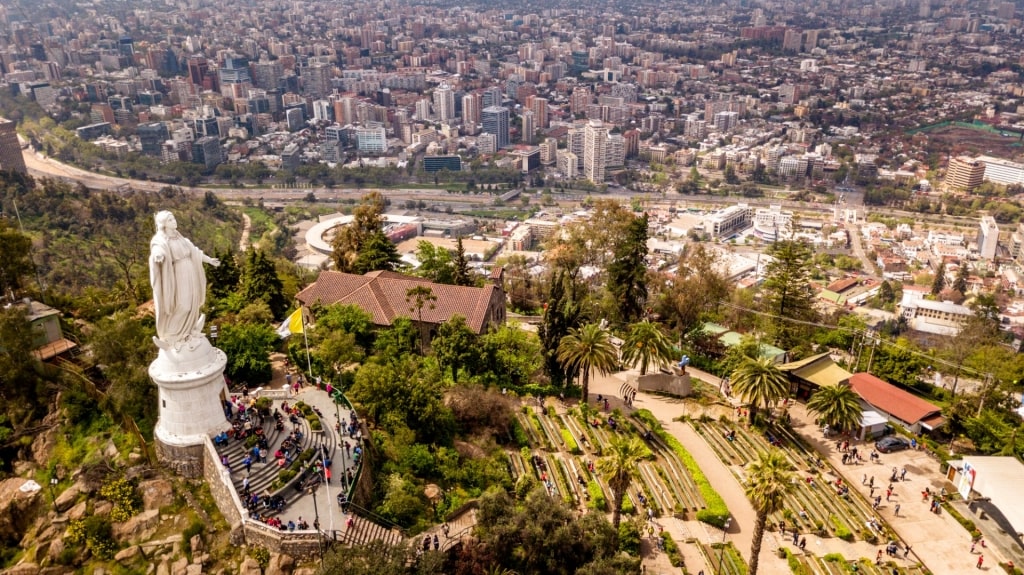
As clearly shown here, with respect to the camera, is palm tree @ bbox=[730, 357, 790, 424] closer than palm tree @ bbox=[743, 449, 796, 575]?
No

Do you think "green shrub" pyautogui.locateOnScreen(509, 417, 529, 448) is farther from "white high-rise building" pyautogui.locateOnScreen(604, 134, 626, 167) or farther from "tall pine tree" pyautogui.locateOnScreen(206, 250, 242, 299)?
"white high-rise building" pyautogui.locateOnScreen(604, 134, 626, 167)

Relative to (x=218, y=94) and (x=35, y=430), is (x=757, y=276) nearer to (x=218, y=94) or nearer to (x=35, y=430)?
(x=35, y=430)

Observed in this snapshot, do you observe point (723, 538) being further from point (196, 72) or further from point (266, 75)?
point (196, 72)

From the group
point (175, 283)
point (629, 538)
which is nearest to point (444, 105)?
point (629, 538)

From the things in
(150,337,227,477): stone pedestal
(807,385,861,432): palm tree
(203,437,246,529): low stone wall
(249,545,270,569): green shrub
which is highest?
(150,337,227,477): stone pedestal

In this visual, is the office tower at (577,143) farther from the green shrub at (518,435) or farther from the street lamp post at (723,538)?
the street lamp post at (723,538)

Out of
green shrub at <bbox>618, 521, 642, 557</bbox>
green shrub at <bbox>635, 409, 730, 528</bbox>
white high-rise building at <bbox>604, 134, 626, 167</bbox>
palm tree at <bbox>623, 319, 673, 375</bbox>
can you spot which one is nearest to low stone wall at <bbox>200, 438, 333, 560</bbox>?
green shrub at <bbox>618, 521, 642, 557</bbox>

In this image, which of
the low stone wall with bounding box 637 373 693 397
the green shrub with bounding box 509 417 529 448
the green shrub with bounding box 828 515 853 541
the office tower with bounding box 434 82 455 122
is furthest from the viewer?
the office tower with bounding box 434 82 455 122
